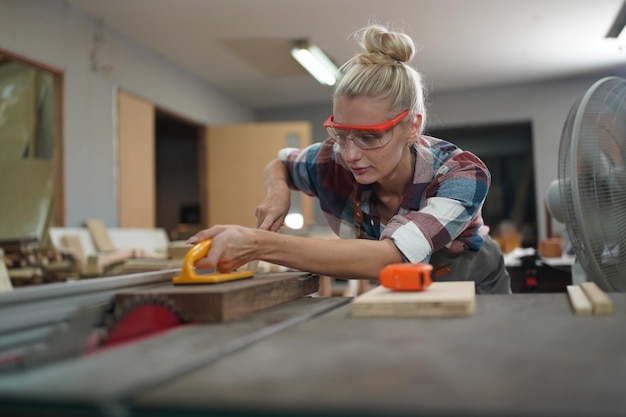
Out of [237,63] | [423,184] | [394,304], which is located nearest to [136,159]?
[237,63]

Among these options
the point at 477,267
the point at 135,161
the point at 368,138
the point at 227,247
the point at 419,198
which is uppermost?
the point at 135,161

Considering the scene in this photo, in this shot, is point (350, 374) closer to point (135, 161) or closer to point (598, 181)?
point (598, 181)

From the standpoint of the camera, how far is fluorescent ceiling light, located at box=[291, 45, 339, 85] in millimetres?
6035

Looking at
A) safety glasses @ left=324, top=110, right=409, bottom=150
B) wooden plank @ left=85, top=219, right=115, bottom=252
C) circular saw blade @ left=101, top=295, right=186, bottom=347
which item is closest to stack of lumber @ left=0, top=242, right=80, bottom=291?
wooden plank @ left=85, top=219, right=115, bottom=252

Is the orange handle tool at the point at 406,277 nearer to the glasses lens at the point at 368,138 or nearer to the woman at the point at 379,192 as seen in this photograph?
the woman at the point at 379,192

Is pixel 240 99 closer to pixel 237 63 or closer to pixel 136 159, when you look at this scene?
pixel 237 63

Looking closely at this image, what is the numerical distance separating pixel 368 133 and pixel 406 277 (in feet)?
2.07

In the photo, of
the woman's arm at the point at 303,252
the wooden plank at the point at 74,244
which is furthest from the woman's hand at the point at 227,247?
the wooden plank at the point at 74,244

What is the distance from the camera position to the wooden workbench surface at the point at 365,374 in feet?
1.57

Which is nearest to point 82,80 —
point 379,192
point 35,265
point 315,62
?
point 35,265

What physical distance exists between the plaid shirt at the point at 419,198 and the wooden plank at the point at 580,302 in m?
0.40

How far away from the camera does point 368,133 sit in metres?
1.58

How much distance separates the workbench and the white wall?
4244 millimetres

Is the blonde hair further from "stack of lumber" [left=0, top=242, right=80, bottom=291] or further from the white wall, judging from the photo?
the white wall
